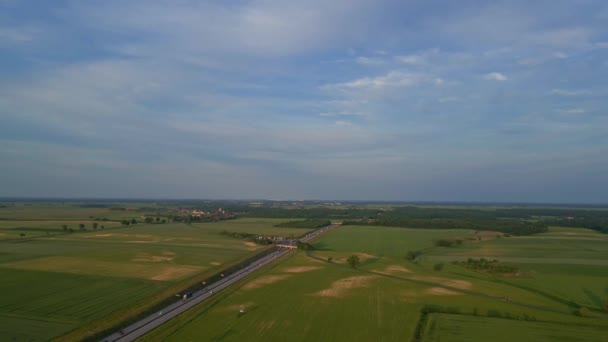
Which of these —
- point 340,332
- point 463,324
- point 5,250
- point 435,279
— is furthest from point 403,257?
point 5,250

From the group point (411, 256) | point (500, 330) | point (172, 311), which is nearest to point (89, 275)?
point (172, 311)

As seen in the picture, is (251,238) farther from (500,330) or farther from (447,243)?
(500,330)

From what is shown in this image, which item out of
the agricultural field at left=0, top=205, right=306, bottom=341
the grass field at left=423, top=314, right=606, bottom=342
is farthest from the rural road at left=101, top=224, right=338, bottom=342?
the grass field at left=423, top=314, right=606, bottom=342

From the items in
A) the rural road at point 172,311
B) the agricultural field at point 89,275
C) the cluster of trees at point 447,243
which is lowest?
the cluster of trees at point 447,243

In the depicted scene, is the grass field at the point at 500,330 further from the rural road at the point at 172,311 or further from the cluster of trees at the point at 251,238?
the cluster of trees at the point at 251,238

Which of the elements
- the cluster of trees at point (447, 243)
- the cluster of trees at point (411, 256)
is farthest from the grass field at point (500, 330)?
the cluster of trees at point (447, 243)

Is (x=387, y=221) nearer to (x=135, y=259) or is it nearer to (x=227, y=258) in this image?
(x=227, y=258)
